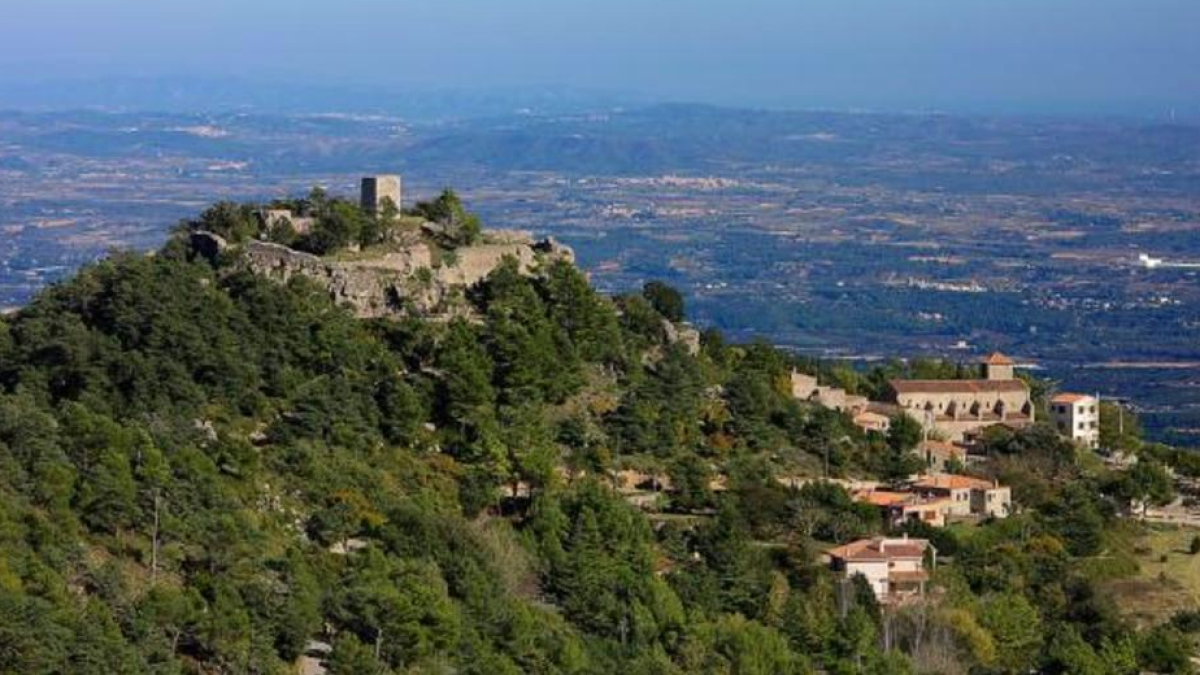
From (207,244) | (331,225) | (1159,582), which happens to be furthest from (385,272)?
(1159,582)

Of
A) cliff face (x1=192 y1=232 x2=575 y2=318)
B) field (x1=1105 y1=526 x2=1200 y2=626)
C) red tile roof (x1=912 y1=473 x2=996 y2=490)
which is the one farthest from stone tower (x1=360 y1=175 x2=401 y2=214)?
field (x1=1105 y1=526 x2=1200 y2=626)

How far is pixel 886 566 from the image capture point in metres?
35.8

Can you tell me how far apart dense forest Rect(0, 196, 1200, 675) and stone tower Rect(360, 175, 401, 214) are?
3.55 metres

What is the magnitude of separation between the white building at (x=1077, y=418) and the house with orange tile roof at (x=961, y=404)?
0.90 m

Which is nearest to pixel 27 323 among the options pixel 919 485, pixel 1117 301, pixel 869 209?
pixel 919 485

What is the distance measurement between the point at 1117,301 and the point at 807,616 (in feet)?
291

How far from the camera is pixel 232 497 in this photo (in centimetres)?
3094

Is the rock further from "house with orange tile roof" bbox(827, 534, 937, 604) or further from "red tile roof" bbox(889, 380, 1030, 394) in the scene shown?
"red tile roof" bbox(889, 380, 1030, 394)

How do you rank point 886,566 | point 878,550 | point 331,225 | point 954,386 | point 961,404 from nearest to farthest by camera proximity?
point 886,566 < point 878,550 < point 331,225 < point 961,404 < point 954,386

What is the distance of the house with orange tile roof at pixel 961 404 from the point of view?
158ft

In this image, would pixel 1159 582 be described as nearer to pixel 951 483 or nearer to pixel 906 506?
pixel 906 506

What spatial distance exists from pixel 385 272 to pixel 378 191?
394cm

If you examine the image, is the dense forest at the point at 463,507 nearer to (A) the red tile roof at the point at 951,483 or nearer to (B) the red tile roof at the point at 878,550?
(B) the red tile roof at the point at 878,550

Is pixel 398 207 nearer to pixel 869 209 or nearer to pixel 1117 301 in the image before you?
pixel 1117 301
